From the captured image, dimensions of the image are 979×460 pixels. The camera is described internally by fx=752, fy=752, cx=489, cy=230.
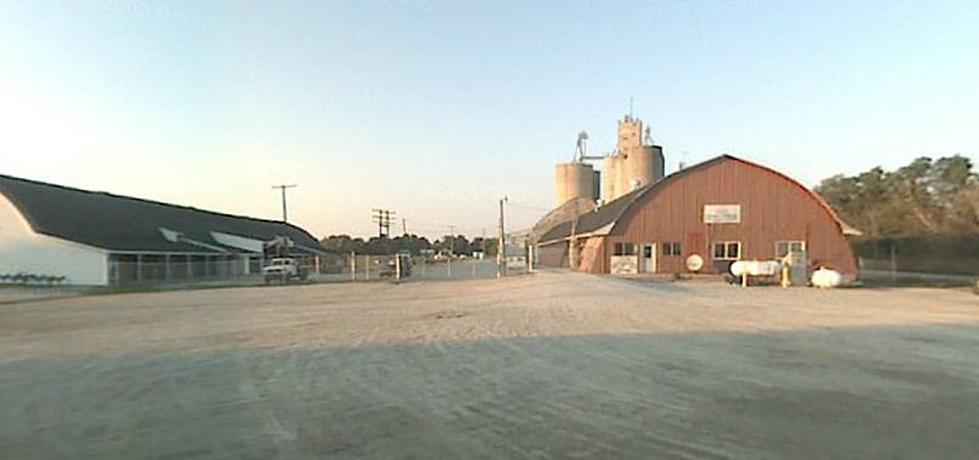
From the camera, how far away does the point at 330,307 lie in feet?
85.5

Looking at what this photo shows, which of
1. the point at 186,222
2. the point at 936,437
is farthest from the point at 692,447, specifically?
the point at 186,222

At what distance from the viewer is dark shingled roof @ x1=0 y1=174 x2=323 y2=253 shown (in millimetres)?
49031

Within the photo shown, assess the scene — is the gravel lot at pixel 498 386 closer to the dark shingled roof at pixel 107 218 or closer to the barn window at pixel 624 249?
the barn window at pixel 624 249

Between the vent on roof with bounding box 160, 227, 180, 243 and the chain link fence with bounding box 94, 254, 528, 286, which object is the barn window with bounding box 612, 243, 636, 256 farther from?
the vent on roof with bounding box 160, 227, 180, 243

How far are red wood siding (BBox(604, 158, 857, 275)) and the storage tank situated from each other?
198ft

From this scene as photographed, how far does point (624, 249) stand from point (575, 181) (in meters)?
62.3

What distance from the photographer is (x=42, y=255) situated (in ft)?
156

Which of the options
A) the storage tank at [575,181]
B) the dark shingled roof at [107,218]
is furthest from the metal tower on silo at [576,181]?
Result: the dark shingled roof at [107,218]

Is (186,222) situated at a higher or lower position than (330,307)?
higher

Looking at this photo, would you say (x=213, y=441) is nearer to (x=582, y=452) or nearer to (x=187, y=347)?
(x=582, y=452)

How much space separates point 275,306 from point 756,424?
21693 mm

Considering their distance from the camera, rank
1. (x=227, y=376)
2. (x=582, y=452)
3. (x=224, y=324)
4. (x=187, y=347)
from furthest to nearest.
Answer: (x=224, y=324)
(x=187, y=347)
(x=227, y=376)
(x=582, y=452)

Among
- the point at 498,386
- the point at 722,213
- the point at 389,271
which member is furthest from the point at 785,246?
the point at 498,386

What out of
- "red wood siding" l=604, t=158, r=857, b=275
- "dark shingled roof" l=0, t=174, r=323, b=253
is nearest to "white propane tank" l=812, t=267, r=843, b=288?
"red wood siding" l=604, t=158, r=857, b=275
